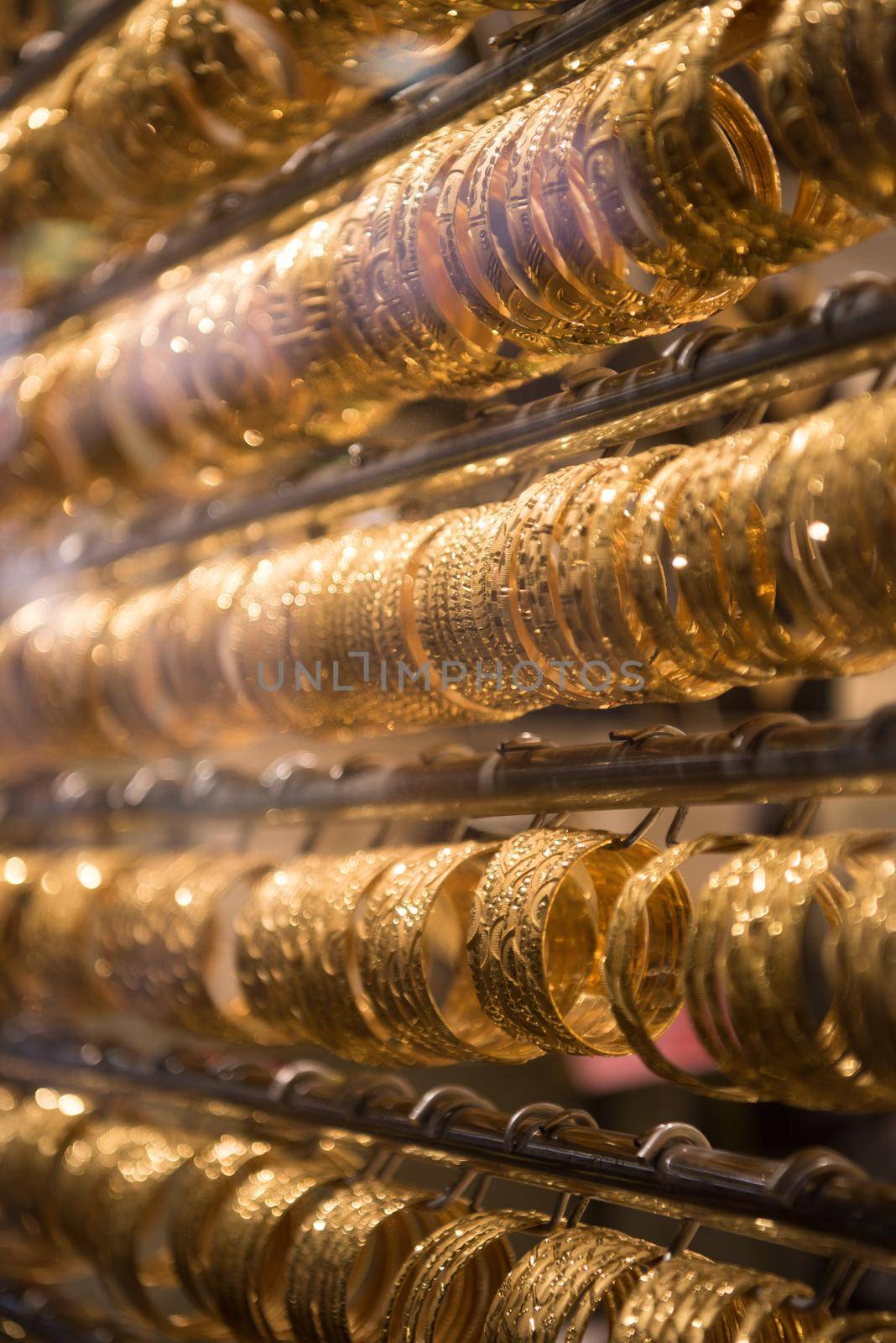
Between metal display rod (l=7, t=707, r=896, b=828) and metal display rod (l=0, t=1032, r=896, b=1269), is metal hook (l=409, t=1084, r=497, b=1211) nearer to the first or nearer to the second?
metal display rod (l=0, t=1032, r=896, b=1269)

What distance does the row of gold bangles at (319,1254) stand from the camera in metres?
0.52

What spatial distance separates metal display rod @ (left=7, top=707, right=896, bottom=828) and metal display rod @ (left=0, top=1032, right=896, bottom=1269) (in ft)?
0.45

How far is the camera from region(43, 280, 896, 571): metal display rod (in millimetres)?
510

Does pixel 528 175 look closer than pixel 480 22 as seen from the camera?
Yes

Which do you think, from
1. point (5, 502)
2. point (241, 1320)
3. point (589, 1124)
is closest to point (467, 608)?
point (589, 1124)

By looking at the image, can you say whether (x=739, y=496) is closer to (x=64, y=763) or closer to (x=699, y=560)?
(x=699, y=560)

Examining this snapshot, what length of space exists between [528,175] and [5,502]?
1.93 feet

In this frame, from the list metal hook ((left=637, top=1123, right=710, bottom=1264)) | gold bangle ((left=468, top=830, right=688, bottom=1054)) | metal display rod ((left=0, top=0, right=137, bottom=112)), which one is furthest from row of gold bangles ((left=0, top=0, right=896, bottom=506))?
metal hook ((left=637, top=1123, right=710, bottom=1264))

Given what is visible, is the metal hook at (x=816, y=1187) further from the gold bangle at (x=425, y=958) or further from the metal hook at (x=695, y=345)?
the metal hook at (x=695, y=345)

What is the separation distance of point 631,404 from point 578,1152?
0.32 metres

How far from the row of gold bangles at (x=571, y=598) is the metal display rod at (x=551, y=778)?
0.02 m

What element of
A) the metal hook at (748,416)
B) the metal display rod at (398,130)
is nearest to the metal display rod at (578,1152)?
the metal hook at (748,416)

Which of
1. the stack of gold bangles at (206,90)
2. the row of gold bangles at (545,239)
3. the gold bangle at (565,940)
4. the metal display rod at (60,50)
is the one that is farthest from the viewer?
the metal display rod at (60,50)

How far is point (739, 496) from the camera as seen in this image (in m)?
0.50
